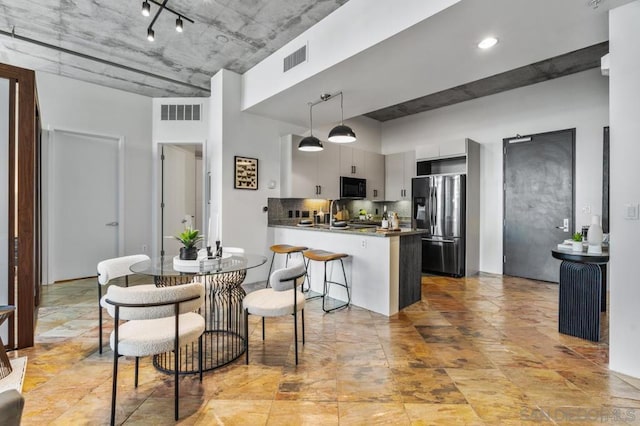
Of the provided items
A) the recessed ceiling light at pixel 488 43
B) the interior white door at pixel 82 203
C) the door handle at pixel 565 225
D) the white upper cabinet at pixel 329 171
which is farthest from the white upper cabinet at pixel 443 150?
the interior white door at pixel 82 203

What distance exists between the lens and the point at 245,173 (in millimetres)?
4844

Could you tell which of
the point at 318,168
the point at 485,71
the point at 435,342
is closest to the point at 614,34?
the point at 485,71

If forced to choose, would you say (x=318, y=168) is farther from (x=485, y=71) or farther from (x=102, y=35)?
(x=102, y=35)

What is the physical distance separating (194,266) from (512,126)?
18.4 ft

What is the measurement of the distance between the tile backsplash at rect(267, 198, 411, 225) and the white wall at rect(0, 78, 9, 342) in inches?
123

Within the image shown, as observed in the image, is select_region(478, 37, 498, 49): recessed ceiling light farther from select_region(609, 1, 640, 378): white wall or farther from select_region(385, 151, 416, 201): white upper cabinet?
select_region(385, 151, 416, 201): white upper cabinet

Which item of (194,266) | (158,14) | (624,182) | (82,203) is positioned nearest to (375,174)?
(624,182)

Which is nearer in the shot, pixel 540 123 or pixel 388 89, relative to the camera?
pixel 388 89

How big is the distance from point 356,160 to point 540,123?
10.3 feet

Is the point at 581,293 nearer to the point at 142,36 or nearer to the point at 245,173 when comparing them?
the point at 245,173

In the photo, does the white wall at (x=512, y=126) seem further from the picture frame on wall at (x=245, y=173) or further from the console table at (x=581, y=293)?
the picture frame on wall at (x=245, y=173)

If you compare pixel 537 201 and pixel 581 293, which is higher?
pixel 537 201

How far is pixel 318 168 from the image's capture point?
5.50 meters

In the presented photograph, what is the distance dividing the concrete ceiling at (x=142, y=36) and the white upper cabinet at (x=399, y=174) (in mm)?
3573
